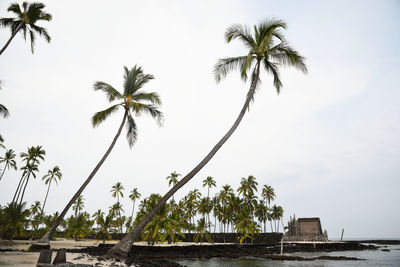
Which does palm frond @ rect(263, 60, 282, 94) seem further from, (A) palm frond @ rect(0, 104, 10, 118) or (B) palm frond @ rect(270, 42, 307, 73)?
(A) palm frond @ rect(0, 104, 10, 118)

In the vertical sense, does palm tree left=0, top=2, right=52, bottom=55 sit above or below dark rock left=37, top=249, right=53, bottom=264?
above

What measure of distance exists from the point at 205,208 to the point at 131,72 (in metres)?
47.0

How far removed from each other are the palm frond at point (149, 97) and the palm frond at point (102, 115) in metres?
1.63

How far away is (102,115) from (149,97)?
366 cm

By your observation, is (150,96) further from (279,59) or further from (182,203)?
(182,203)

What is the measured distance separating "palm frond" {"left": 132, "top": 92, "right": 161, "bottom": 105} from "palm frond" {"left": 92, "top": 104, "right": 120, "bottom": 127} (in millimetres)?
1631

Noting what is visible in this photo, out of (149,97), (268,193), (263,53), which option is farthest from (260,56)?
(268,193)

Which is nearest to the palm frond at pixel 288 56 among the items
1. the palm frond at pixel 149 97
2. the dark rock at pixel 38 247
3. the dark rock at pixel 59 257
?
the palm frond at pixel 149 97

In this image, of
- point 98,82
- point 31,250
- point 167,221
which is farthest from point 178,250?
point 98,82

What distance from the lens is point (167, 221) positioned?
102 feet

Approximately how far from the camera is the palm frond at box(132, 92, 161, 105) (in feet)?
60.0

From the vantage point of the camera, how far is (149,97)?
60.5 feet

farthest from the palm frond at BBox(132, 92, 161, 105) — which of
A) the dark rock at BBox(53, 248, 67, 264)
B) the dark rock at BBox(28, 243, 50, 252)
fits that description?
the dark rock at BBox(53, 248, 67, 264)

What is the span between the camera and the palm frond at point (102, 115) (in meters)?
17.4
